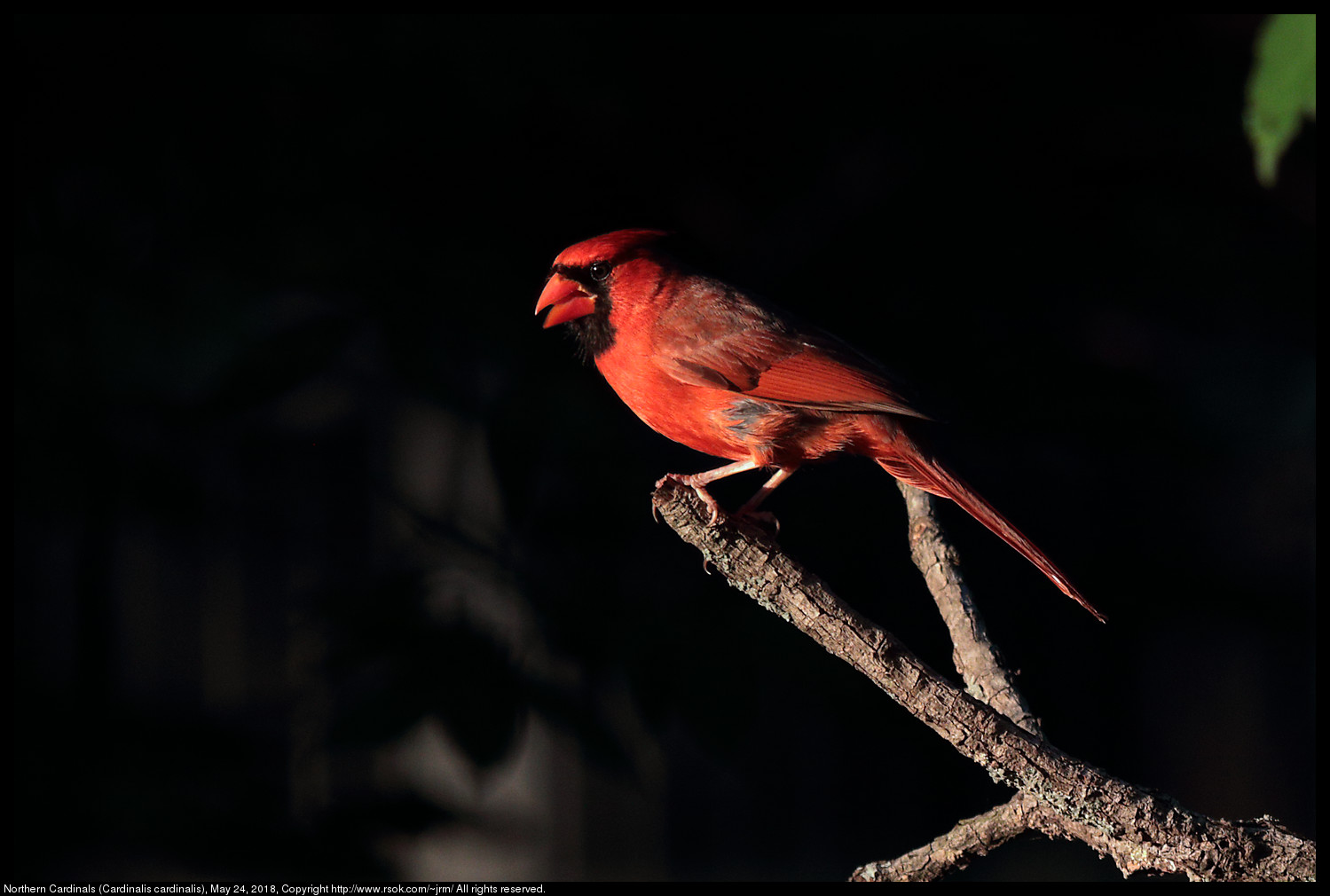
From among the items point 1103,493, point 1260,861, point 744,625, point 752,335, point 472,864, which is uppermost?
point 752,335

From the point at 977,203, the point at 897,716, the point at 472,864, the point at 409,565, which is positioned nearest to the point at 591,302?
the point at 409,565

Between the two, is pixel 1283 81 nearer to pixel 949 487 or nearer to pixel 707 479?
pixel 949 487

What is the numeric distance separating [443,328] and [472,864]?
2449 millimetres

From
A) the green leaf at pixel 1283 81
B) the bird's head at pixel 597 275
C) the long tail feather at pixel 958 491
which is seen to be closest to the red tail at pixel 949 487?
the long tail feather at pixel 958 491

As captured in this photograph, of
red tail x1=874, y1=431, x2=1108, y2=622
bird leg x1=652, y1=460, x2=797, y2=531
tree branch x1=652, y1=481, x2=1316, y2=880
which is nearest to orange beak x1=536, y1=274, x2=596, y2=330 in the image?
bird leg x1=652, y1=460, x2=797, y2=531

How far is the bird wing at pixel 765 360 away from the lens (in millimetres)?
2393

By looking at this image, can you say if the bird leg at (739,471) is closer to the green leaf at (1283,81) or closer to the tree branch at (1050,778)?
the tree branch at (1050,778)

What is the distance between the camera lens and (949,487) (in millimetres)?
2391

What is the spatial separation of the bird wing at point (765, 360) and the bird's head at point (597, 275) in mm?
133

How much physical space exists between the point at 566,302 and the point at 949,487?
3.08 ft

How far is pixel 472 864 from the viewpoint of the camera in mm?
A: 4469

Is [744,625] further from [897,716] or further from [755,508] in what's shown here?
[897,716]

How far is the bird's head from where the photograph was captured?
102 inches

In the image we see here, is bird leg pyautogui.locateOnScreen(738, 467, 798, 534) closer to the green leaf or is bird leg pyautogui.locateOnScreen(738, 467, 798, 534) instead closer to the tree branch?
the tree branch
